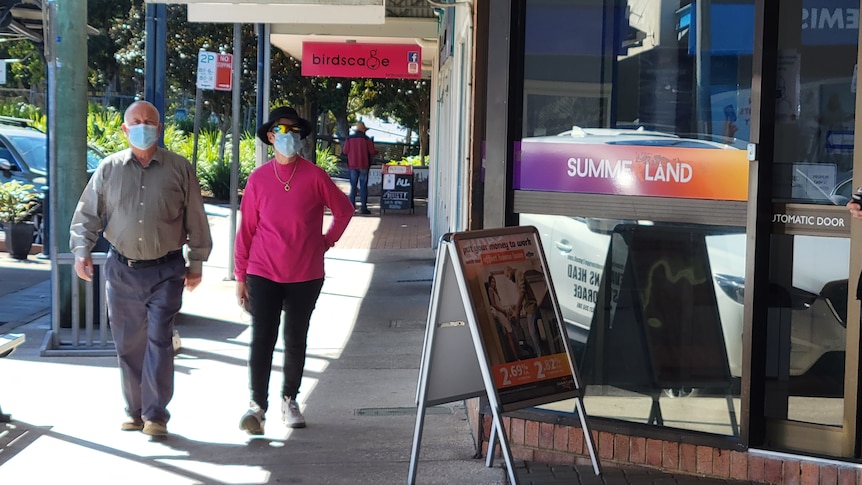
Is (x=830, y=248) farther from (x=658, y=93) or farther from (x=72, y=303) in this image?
(x=72, y=303)

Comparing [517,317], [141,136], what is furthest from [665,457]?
[141,136]

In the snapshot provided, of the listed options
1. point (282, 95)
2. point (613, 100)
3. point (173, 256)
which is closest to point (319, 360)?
point (173, 256)

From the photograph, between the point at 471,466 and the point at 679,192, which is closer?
the point at 679,192

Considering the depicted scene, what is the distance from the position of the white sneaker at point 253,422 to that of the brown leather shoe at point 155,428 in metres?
0.41

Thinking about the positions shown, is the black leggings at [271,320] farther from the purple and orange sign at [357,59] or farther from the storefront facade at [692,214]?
the purple and orange sign at [357,59]

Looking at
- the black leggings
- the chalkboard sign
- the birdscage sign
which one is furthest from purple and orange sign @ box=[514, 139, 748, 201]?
the chalkboard sign

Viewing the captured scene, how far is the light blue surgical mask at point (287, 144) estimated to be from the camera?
605 centimetres

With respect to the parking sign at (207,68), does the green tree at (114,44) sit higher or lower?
higher

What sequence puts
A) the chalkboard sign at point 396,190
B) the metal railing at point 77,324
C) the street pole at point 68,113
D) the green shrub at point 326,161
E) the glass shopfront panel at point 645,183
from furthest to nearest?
the green shrub at point 326,161 → the chalkboard sign at point 396,190 → the street pole at point 68,113 → the metal railing at point 77,324 → the glass shopfront panel at point 645,183

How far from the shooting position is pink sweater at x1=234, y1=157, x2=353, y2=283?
19.8ft

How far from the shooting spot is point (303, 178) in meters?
6.08

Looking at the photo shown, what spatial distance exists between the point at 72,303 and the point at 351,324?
2.45 metres

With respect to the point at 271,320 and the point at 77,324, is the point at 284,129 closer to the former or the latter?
the point at 271,320

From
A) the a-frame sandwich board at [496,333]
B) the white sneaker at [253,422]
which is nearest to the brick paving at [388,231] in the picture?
the white sneaker at [253,422]
